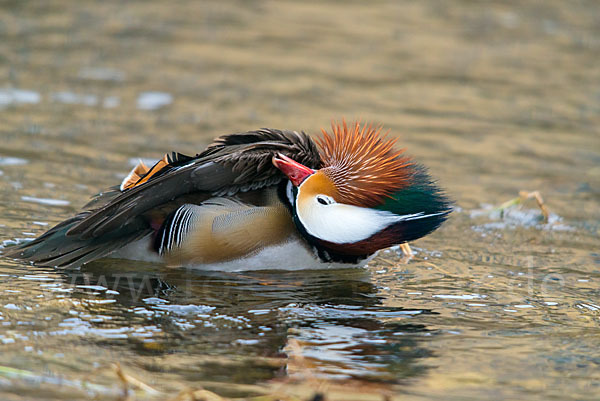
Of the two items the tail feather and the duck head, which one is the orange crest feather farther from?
the tail feather

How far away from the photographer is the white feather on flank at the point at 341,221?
215 inches

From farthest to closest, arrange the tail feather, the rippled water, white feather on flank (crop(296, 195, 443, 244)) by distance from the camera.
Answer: the tail feather → white feather on flank (crop(296, 195, 443, 244)) → the rippled water

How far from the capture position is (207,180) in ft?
18.1

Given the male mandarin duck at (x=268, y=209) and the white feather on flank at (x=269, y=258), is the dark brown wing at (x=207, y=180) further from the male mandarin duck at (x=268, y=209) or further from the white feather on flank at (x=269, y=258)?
the white feather on flank at (x=269, y=258)

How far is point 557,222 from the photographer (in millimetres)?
7633

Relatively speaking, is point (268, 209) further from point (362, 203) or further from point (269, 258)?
point (362, 203)

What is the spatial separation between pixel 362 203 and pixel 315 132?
4.38m

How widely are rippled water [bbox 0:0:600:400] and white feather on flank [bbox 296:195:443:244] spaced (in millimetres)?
427

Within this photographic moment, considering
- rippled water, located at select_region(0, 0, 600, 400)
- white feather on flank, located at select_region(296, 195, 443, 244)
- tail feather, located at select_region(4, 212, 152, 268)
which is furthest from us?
tail feather, located at select_region(4, 212, 152, 268)

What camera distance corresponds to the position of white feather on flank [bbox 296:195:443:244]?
5461 millimetres

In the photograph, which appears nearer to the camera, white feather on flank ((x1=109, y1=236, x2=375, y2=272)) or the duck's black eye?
the duck's black eye

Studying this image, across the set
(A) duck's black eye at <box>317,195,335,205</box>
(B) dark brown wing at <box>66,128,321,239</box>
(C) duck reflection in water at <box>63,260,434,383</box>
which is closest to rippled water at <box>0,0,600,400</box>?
(C) duck reflection in water at <box>63,260,434,383</box>

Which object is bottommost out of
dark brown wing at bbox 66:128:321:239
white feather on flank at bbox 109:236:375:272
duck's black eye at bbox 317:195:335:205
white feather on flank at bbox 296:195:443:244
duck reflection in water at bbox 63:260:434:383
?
duck reflection in water at bbox 63:260:434:383

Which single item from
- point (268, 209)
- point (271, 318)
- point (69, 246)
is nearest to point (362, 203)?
point (268, 209)
